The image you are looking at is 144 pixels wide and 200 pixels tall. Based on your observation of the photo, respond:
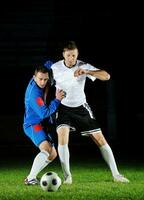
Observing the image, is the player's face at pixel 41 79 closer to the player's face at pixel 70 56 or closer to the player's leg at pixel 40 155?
the player's face at pixel 70 56

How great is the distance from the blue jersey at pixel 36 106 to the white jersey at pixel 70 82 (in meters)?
0.33

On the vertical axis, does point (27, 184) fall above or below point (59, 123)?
below

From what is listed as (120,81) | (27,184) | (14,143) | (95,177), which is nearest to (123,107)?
(120,81)

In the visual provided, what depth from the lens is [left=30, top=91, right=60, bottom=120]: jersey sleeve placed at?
9.23 meters

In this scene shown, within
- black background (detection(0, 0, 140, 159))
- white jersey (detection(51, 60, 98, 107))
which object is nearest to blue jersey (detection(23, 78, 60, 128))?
white jersey (detection(51, 60, 98, 107))

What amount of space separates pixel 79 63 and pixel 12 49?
15071 mm

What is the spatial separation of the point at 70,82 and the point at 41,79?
503mm

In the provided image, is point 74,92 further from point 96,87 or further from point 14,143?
point 96,87

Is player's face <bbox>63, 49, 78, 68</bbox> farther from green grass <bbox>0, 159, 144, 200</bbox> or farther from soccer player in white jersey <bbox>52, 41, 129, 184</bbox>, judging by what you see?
green grass <bbox>0, 159, 144, 200</bbox>

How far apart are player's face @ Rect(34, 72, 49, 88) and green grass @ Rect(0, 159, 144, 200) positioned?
147 cm

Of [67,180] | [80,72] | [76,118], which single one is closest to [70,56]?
[80,72]

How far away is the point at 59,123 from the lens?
984 centimetres

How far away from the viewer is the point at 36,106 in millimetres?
9422

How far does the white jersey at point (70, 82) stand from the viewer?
32.1 ft
